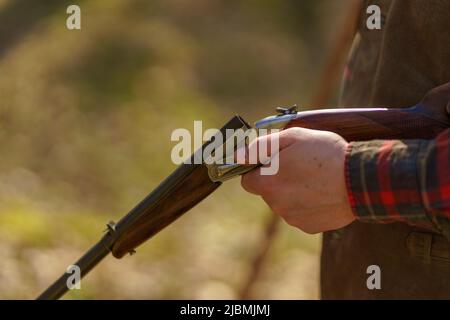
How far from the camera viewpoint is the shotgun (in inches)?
52.0

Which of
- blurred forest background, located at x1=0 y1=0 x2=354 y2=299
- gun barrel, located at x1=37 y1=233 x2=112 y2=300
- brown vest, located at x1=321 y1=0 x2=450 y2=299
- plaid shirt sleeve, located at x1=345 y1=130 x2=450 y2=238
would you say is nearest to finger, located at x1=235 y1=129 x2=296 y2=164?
plaid shirt sleeve, located at x1=345 y1=130 x2=450 y2=238

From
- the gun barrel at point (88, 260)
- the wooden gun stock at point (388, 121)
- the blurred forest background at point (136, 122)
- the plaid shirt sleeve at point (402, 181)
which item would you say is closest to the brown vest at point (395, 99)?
the wooden gun stock at point (388, 121)

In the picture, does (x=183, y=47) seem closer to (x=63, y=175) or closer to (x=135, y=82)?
(x=135, y=82)

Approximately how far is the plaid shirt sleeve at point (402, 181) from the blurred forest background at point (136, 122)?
206 cm

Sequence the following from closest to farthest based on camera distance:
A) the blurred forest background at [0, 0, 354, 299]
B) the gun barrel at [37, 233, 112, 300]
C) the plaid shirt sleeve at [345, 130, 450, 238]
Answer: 1. the plaid shirt sleeve at [345, 130, 450, 238]
2. the gun barrel at [37, 233, 112, 300]
3. the blurred forest background at [0, 0, 354, 299]

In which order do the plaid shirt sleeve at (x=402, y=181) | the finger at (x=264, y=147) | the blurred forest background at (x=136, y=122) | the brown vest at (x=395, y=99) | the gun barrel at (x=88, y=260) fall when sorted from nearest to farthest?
the plaid shirt sleeve at (x=402, y=181) → the finger at (x=264, y=147) → the brown vest at (x=395, y=99) → the gun barrel at (x=88, y=260) → the blurred forest background at (x=136, y=122)

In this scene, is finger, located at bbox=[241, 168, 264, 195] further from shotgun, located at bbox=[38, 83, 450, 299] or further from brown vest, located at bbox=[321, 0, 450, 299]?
brown vest, located at bbox=[321, 0, 450, 299]

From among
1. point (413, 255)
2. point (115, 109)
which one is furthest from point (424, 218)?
point (115, 109)

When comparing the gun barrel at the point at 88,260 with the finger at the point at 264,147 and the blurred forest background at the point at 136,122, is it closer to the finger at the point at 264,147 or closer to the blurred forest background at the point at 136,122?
the finger at the point at 264,147

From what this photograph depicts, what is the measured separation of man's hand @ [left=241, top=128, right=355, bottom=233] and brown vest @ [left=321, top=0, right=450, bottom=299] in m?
0.28

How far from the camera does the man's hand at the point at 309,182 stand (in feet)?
3.95

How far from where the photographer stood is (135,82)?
15.5ft

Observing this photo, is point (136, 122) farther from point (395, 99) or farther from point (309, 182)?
point (309, 182)

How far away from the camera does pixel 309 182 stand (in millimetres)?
1221
